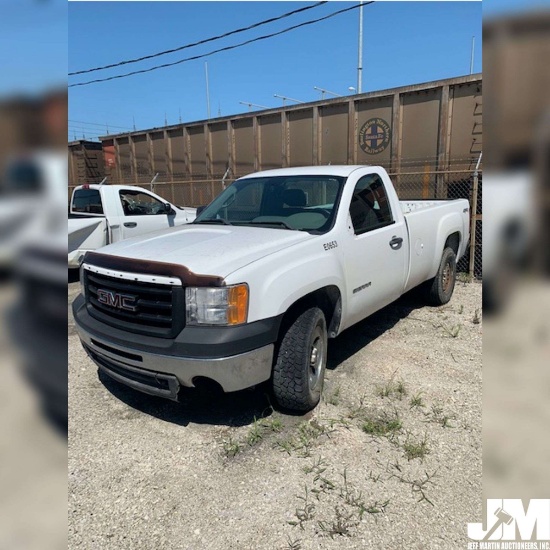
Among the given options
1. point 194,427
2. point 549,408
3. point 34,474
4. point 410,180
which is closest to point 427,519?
point 194,427

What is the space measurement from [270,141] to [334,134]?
2.05m

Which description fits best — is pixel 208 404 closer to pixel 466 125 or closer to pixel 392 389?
pixel 392 389

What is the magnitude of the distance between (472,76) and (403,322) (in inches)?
214

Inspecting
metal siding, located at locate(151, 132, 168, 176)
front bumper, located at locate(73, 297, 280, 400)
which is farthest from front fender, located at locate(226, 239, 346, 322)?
metal siding, located at locate(151, 132, 168, 176)

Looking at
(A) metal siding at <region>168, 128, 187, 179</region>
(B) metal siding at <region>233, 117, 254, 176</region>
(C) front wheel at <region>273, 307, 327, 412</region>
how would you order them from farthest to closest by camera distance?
(A) metal siding at <region>168, 128, 187, 179</region> → (B) metal siding at <region>233, 117, 254, 176</region> → (C) front wheel at <region>273, 307, 327, 412</region>

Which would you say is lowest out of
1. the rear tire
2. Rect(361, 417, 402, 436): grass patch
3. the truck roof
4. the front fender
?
Rect(361, 417, 402, 436): grass patch

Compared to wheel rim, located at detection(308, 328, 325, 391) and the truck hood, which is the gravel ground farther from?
the truck hood

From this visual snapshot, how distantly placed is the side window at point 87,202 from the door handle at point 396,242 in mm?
5456

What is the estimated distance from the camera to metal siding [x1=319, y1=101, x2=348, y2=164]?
1050 cm

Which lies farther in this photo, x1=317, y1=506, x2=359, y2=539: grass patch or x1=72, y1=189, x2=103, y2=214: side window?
x1=72, y1=189, x2=103, y2=214: side window

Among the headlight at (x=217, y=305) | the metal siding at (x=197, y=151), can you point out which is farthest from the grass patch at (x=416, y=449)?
the metal siding at (x=197, y=151)

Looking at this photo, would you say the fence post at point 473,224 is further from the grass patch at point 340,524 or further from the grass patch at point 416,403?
the grass patch at point 340,524

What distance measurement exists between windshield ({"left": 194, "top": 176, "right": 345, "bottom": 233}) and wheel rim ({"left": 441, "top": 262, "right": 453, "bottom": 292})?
2609mm

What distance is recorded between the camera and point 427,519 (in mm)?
2471
